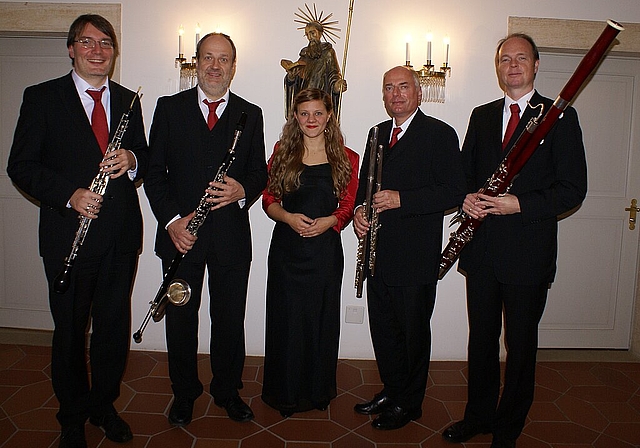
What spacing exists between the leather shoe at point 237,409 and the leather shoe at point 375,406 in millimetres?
612

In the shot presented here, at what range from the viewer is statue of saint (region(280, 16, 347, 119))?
3.53 m

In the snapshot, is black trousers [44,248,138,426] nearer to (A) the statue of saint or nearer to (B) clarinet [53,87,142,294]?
(B) clarinet [53,87,142,294]

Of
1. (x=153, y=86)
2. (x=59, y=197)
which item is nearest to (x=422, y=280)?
(x=59, y=197)

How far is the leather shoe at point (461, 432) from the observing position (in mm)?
2662

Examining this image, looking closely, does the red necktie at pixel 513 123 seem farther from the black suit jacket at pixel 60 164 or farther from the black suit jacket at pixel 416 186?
the black suit jacket at pixel 60 164

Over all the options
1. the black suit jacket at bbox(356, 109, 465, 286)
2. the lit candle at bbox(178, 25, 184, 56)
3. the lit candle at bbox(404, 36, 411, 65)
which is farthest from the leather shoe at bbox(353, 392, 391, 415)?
the lit candle at bbox(178, 25, 184, 56)

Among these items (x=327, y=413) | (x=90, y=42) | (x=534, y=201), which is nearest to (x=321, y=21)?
(x=90, y=42)

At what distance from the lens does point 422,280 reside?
8.76 feet

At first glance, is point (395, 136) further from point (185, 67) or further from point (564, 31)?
point (564, 31)

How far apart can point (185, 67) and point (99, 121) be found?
1.20 metres

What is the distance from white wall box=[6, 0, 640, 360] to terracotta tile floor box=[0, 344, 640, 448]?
1258 millimetres

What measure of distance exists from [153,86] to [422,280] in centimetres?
230

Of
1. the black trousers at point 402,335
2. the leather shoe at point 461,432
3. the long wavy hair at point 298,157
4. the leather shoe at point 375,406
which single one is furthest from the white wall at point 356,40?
the leather shoe at point 461,432

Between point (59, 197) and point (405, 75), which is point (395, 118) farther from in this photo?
point (59, 197)
